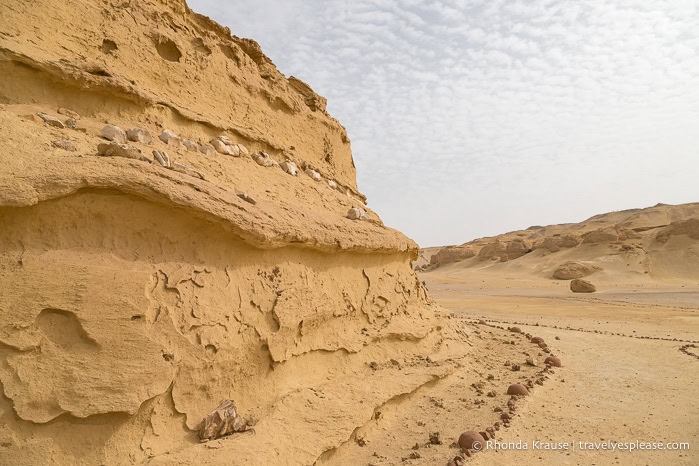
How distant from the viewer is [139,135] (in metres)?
3.37

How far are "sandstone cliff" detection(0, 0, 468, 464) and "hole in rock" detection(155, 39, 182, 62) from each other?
2cm

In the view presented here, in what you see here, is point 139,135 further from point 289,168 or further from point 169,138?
point 289,168

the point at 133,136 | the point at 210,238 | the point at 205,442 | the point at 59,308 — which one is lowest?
the point at 205,442

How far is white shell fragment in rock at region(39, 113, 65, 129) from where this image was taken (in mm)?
2910

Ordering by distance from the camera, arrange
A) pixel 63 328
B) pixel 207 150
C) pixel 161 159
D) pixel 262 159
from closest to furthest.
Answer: pixel 63 328, pixel 161 159, pixel 207 150, pixel 262 159

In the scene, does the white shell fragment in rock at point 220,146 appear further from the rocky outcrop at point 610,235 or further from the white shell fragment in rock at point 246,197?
the rocky outcrop at point 610,235

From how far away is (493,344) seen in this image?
6.91 metres

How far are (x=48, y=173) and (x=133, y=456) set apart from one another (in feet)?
5.72

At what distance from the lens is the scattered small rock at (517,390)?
459 cm

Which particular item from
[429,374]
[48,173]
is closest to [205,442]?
[48,173]

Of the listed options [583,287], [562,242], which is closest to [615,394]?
[583,287]

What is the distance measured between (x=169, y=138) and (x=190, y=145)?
0.64 ft

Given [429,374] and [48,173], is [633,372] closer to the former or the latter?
[429,374]

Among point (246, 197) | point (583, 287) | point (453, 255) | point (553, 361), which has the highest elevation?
point (453, 255)
